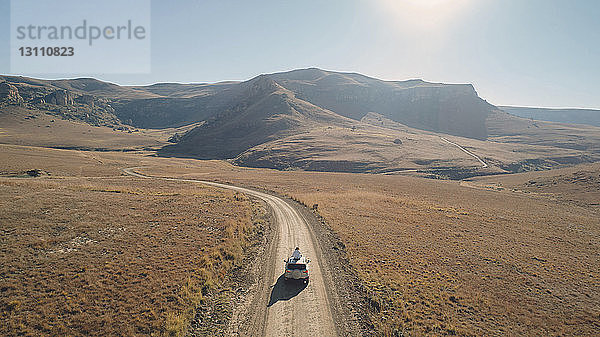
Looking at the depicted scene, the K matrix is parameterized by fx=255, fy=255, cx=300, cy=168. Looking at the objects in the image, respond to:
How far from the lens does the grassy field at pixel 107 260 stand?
1187 cm

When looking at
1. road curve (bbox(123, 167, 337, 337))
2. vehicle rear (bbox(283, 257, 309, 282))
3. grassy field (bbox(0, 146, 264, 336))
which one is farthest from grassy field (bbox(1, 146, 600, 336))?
vehicle rear (bbox(283, 257, 309, 282))

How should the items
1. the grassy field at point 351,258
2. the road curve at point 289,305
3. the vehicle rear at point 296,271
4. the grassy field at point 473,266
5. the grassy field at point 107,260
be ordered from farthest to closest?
the vehicle rear at point 296,271 < the grassy field at point 473,266 < the grassy field at point 351,258 < the road curve at point 289,305 < the grassy field at point 107,260

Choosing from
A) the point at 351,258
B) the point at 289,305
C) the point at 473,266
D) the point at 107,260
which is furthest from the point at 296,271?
the point at 473,266

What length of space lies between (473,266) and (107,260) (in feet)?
93.7

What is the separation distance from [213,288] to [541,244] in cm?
3533

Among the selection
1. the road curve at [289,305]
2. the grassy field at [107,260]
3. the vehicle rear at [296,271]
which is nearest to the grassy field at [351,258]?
the grassy field at [107,260]

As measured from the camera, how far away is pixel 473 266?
875 inches

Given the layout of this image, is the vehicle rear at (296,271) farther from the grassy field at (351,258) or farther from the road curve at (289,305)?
the grassy field at (351,258)

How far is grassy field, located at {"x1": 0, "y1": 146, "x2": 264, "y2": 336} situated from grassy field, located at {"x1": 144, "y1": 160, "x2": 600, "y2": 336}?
11136 mm

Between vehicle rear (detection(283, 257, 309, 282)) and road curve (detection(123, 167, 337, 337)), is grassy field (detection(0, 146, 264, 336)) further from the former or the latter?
vehicle rear (detection(283, 257, 309, 282))

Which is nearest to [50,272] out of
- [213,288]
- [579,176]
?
[213,288]

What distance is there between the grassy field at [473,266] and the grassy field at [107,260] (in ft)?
36.5

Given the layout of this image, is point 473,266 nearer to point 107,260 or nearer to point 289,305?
point 289,305

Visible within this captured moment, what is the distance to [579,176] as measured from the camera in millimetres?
74562
